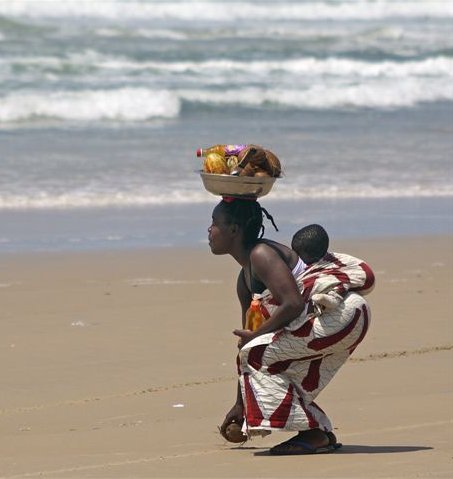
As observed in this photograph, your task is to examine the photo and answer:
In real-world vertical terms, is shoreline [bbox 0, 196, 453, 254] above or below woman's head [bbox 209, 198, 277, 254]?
below

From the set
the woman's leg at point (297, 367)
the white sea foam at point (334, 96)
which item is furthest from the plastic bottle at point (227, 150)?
the white sea foam at point (334, 96)

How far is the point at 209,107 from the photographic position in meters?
21.4

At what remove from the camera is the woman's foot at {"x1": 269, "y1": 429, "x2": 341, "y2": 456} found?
16.3 ft

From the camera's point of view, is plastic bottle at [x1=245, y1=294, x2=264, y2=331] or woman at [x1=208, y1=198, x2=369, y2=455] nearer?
woman at [x1=208, y1=198, x2=369, y2=455]

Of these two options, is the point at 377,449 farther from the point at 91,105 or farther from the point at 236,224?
the point at 91,105

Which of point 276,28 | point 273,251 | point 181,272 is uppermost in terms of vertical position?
point 276,28

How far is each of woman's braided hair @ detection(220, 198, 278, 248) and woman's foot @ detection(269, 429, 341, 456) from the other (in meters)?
0.75

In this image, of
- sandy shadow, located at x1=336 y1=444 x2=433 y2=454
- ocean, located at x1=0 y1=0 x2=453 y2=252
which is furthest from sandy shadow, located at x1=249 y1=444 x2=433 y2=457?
ocean, located at x1=0 y1=0 x2=453 y2=252

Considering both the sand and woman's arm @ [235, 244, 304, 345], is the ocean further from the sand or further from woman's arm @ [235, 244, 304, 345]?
woman's arm @ [235, 244, 304, 345]

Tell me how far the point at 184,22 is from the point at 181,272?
30.2 m

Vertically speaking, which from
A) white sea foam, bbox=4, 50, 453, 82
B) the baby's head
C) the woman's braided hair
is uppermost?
white sea foam, bbox=4, 50, 453, 82

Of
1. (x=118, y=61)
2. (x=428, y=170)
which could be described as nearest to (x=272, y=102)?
(x=118, y=61)

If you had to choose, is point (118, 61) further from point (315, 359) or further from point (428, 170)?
A: point (315, 359)

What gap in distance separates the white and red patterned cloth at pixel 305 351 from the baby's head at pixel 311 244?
31 millimetres
